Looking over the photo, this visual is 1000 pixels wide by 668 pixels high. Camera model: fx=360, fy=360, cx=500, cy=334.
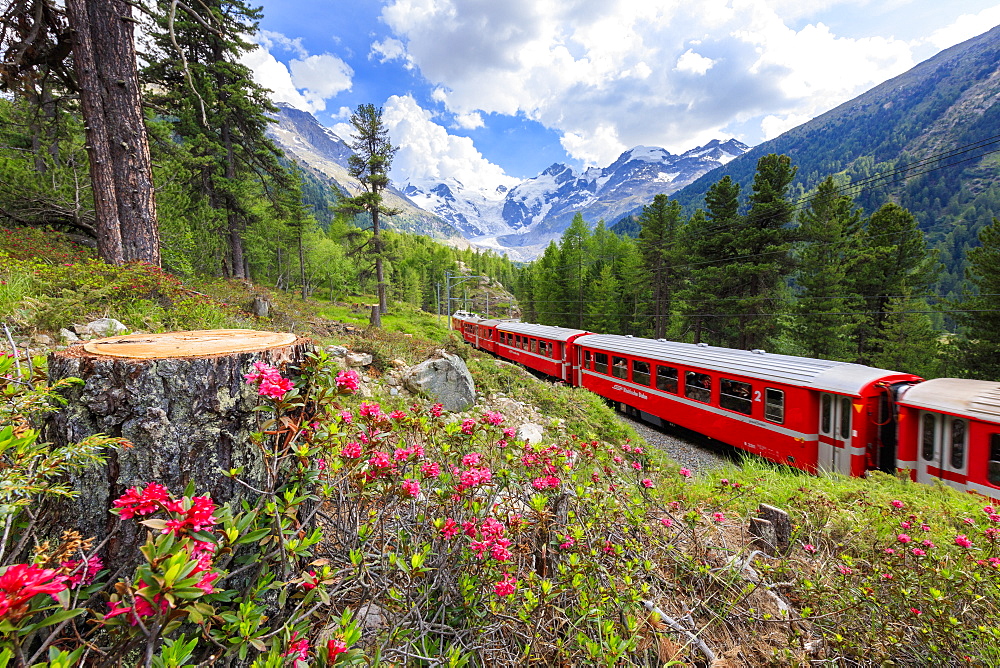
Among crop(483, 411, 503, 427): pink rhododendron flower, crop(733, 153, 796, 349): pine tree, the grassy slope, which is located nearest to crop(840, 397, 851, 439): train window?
the grassy slope

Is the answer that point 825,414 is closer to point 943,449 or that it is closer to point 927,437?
point 927,437

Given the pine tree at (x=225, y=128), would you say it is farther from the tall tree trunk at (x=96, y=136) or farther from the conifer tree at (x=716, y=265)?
the conifer tree at (x=716, y=265)

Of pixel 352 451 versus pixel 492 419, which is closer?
pixel 352 451

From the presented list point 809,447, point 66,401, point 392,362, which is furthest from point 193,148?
point 809,447

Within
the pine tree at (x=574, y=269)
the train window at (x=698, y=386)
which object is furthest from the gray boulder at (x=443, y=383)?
the pine tree at (x=574, y=269)

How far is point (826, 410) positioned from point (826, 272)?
48.7 ft

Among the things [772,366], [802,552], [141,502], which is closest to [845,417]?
[772,366]

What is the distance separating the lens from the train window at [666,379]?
30.0 feet

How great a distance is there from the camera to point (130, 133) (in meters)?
5.12

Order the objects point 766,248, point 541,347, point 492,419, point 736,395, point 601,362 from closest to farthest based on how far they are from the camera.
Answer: point 492,419, point 736,395, point 601,362, point 541,347, point 766,248

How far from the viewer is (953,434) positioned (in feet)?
17.7

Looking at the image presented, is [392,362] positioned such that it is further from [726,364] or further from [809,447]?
[809,447]

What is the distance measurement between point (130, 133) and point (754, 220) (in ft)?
68.7

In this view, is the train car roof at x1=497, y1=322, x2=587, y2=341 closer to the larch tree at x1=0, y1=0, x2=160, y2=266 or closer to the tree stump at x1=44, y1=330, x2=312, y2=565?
the larch tree at x1=0, y1=0, x2=160, y2=266
